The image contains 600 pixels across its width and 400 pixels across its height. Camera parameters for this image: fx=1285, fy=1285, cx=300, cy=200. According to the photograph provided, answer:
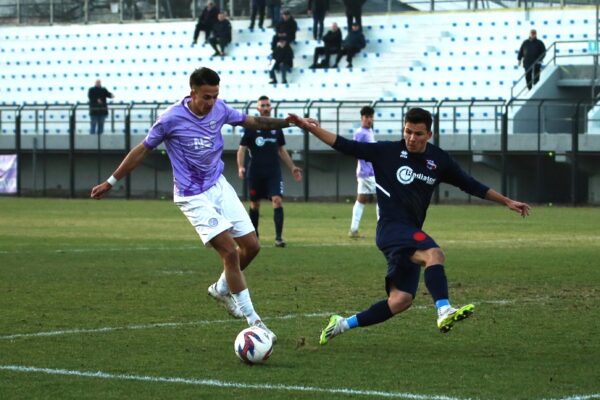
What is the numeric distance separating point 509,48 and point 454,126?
4.27m

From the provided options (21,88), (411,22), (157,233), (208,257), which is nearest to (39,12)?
(21,88)

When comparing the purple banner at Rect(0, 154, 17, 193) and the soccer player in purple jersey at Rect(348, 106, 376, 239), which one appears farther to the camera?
the purple banner at Rect(0, 154, 17, 193)

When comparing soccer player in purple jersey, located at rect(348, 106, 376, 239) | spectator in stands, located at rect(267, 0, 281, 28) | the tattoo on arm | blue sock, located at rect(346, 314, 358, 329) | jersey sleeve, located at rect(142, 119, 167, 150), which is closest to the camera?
blue sock, located at rect(346, 314, 358, 329)

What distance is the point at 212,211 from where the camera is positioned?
33.1 feet

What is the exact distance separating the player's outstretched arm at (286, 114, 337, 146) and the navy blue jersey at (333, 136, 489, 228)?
0.05m

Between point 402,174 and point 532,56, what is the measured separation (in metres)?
27.9

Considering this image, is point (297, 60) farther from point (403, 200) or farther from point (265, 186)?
point (403, 200)

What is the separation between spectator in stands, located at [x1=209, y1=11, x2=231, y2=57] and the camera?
4272 centimetres

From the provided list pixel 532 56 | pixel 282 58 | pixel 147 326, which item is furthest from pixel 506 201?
pixel 282 58

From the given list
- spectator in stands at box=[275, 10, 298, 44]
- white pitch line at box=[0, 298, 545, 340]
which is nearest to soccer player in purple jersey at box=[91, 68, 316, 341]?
white pitch line at box=[0, 298, 545, 340]

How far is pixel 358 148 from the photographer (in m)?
9.41

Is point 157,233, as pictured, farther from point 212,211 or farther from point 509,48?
point 509,48

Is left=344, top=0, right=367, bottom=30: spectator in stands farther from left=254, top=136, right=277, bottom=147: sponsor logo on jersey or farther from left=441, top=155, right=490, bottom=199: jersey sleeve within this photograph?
left=441, top=155, right=490, bottom=199: jersey sleeve

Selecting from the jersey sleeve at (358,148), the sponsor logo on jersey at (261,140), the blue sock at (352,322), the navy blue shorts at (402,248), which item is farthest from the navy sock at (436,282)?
the sponsor logo on jersey at (261,140)
